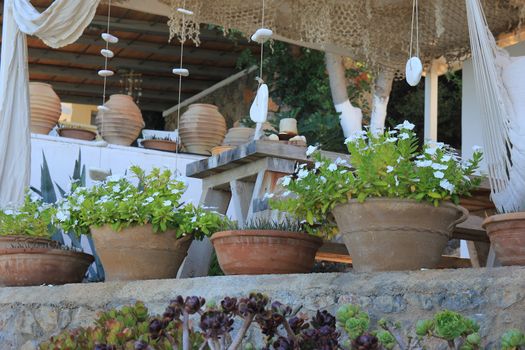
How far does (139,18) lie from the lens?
7613 mm

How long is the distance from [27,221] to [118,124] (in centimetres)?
224

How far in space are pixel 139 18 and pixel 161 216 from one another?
455 cm

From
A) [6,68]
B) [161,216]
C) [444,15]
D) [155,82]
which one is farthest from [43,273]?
[155,82]

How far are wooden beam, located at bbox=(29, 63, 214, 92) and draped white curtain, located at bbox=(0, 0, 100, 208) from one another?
13.7 feet

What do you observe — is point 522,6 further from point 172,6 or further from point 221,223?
point 221,223

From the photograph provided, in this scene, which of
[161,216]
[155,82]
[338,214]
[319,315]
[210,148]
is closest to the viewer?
[319,315]

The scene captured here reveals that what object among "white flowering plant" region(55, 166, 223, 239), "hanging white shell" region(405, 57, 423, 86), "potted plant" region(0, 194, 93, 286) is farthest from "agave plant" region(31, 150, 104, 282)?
"hanging white shell" region(405, 57, 423, 86)

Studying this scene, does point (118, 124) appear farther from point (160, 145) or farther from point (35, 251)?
point (35, 251)

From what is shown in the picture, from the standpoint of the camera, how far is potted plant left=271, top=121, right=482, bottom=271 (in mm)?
2682

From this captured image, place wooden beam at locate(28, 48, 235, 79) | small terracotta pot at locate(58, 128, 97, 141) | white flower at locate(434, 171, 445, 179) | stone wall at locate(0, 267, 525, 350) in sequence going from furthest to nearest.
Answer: wooden beam at locate(28, 48, 235, 79) < small terracotta pot at locate(58, 128, 97, 141) < white flower at locate(434, 171, 445, 179) < stone wall at locate(0, 267, 525, 350)

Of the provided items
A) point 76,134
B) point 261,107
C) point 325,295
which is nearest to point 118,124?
point 76,134

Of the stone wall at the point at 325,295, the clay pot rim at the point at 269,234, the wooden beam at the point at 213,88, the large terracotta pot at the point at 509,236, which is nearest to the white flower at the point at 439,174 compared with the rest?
the large terracotta pot at the point at 509,236

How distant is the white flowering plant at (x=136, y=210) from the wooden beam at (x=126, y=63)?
15.9ft

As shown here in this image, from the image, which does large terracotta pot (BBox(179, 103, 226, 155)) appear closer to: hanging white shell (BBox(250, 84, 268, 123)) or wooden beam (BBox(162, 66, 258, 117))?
wooden beam (BBox(162, 66, 258, 117))
